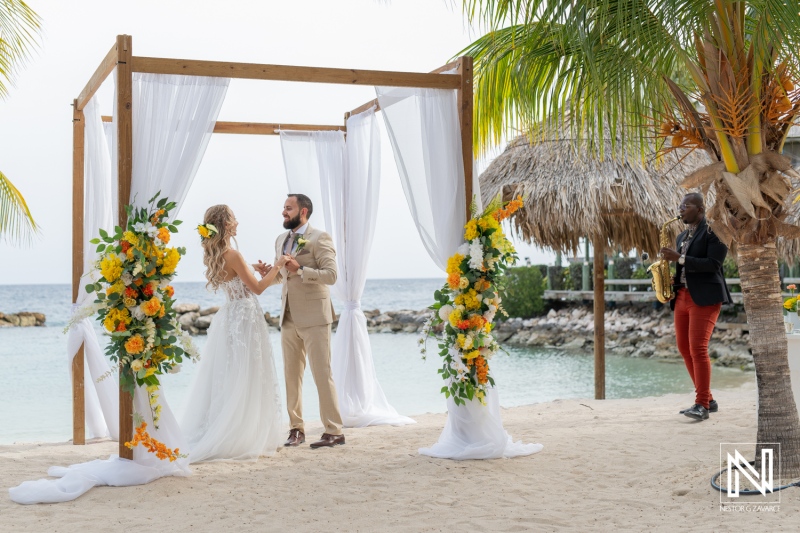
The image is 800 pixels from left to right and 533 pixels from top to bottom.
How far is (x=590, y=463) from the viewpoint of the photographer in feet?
17.0

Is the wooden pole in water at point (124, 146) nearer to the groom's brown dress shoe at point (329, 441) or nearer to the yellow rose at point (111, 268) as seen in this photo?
the yellow rose at point (111, 268)

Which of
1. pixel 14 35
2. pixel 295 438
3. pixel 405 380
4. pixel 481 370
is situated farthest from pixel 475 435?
pixel 405 380

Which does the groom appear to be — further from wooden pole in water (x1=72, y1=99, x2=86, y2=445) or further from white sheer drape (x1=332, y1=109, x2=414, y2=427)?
wooden pole in water (x1=72, y1=99, x2=86, y2=445)

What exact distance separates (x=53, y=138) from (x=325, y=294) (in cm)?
2635

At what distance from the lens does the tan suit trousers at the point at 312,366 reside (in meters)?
5.79

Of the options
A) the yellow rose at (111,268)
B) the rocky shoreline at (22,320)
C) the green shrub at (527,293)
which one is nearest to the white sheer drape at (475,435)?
the yellow rose at (111,268)

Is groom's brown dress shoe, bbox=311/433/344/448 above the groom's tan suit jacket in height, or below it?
below

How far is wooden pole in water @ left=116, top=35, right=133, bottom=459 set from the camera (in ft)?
15.6

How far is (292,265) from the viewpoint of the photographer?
18.5 feet

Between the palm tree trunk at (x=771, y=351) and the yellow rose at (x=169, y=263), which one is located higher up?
the yellow rose at (x=169, y=263)

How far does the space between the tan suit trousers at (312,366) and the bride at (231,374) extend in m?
0.27

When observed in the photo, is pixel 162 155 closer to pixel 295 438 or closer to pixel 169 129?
pixel 169 129

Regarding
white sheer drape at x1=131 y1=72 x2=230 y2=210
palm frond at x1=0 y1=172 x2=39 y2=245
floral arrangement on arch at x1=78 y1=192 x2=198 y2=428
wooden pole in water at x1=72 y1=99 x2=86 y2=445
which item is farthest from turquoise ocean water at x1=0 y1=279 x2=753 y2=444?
white sheer drape at x1=131 y1=72 x2=230 y2=210

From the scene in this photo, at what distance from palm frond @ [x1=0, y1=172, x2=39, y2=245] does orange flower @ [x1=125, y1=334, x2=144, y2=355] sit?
131 inches
